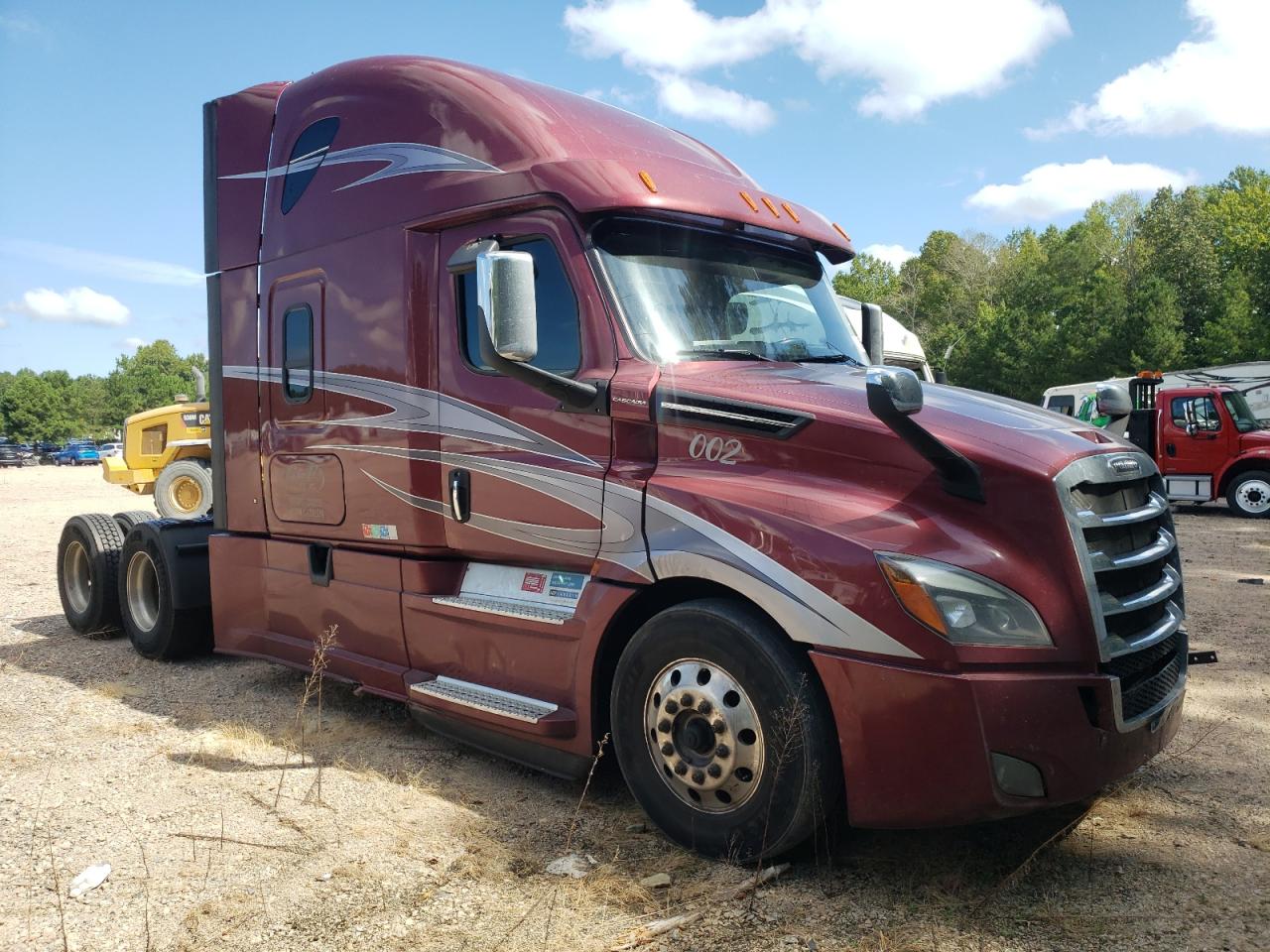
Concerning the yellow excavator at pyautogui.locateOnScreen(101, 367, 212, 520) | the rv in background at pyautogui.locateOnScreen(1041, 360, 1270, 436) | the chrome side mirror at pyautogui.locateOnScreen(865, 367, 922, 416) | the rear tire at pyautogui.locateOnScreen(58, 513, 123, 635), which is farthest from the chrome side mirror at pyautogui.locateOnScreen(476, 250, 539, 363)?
the rv in background at pyautogui.locateOnScreen(1041, 360, 1270, 436)

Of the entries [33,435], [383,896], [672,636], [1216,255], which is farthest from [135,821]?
[33,435]

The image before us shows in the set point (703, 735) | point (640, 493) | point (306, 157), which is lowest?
point (703, 735)

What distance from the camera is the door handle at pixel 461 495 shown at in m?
Answer: 4.57

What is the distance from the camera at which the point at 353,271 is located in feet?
16.9

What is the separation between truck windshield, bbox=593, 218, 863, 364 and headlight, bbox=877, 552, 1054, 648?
1.43 meters

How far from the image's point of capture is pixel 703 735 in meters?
3.54

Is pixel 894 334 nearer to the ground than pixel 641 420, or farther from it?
farther from it

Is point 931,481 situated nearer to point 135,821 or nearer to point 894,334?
point 135,821

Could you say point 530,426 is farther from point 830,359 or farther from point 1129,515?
point 1129,515

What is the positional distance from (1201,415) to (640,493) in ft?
54.4

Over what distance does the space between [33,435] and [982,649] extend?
4694 inches

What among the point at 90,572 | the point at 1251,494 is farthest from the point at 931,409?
the point at 1251,494

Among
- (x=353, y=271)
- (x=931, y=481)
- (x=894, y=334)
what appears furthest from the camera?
(x=894, y=334)

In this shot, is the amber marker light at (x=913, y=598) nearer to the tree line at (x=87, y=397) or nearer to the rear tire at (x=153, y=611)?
the rear tire at (x=153, y=611)
